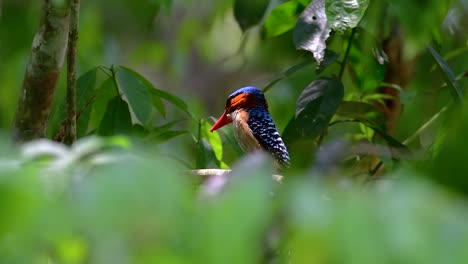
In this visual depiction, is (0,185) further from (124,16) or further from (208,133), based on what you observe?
(124,16)

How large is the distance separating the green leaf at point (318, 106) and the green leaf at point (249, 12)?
0.43 m

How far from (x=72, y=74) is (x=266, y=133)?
1.84 m

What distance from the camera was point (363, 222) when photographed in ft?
4.52

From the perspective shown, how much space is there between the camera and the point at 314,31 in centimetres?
386

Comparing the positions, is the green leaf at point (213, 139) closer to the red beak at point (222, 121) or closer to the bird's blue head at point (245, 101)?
the red beak at point (222, 121)

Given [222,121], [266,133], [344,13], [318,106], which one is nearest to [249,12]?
[318,106]

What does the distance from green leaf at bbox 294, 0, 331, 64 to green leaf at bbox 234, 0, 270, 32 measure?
34cm

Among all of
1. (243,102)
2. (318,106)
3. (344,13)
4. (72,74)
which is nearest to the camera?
(344,13)

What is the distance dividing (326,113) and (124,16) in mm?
5876

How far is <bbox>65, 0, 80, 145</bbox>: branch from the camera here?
3586mm

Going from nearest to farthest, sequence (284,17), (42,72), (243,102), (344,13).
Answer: (344,13) < (42,72) < (284,17) < (243,102)

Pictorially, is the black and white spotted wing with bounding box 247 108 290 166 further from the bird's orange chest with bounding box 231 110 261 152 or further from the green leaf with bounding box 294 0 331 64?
the green leaf with bounding box 294 0 331 64

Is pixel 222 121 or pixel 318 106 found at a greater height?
pixel 318 106

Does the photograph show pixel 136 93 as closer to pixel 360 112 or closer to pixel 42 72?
pixel 42 72
